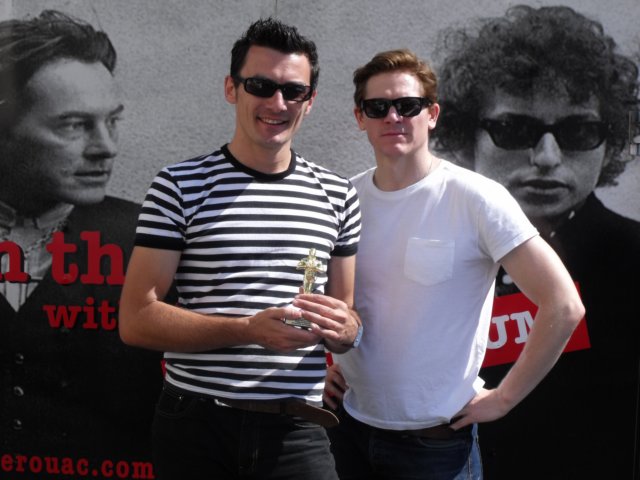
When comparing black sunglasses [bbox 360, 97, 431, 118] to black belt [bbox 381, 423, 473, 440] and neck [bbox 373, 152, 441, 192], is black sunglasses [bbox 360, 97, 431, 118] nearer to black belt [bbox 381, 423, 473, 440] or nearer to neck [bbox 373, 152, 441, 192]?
neck [bbox 373, 152, 441, 192]

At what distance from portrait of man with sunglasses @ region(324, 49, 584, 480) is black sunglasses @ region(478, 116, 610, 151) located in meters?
0.71

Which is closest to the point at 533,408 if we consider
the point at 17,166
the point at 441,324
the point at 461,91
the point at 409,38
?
the point at 441,324

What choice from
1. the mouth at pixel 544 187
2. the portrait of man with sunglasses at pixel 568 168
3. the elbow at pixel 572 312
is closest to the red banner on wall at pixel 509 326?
the portrait of man with sunglasses at pixel 568 168

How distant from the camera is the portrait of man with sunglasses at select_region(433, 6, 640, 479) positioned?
257 centimetres

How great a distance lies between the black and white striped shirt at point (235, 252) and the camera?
1.62m

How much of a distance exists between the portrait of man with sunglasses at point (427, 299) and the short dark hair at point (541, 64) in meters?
0.68

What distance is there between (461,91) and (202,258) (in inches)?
54.4

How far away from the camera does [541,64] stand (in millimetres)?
2576

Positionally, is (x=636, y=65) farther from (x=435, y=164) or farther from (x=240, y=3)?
(x=240, y=3)

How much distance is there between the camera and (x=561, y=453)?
2.63m

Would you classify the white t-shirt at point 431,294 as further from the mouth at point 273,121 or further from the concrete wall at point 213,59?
the concrete wall at point 213,59

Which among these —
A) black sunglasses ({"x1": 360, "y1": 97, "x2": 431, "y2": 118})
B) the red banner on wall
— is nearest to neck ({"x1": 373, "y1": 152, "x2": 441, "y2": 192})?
black sunglasses ({"x1": 360, "y1": 97, "x2": 431, "y2": 118})

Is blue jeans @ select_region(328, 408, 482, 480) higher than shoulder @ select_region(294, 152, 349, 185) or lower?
lower

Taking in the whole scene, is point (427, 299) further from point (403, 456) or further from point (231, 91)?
point (231, 91)
